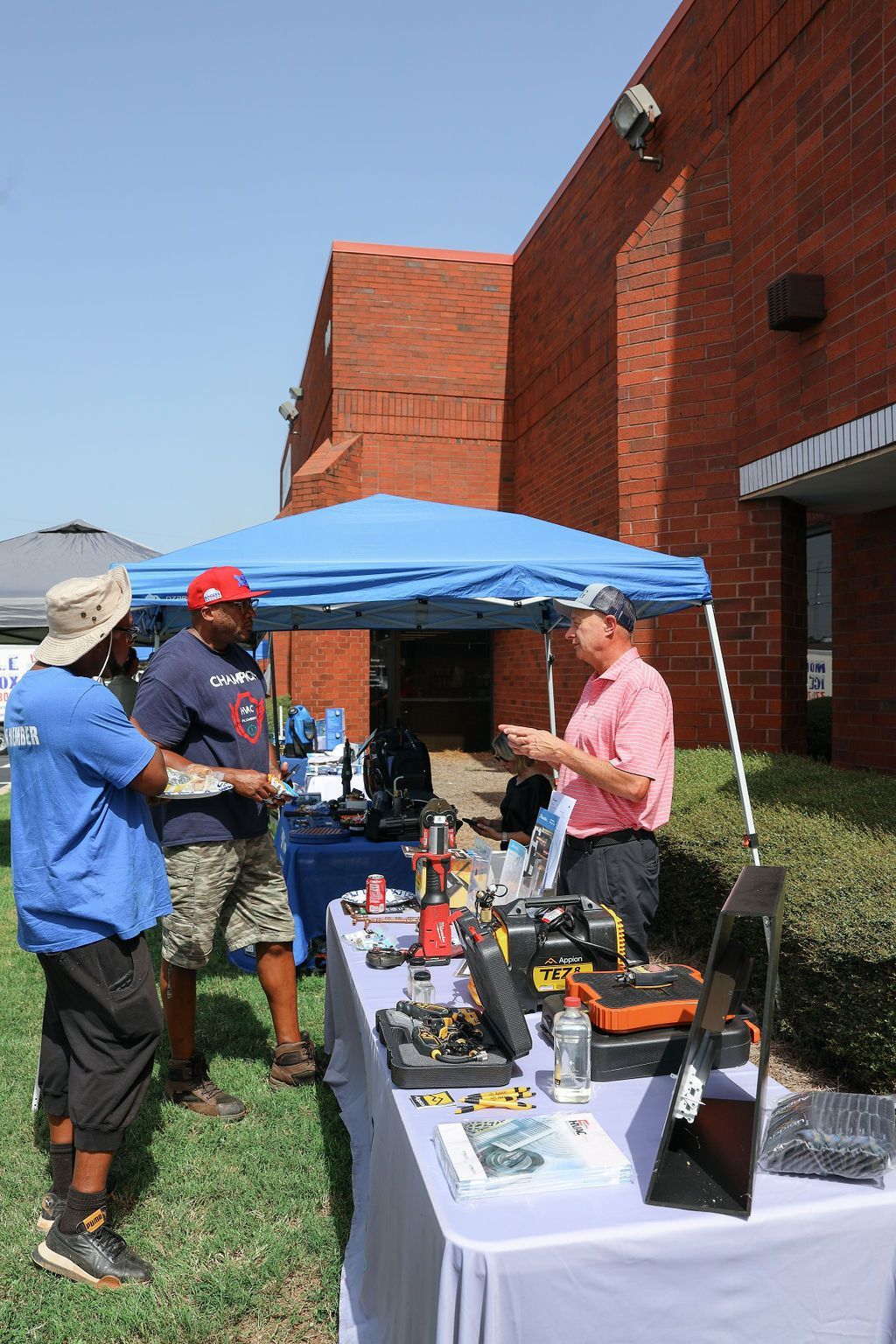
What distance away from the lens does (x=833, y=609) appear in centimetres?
792

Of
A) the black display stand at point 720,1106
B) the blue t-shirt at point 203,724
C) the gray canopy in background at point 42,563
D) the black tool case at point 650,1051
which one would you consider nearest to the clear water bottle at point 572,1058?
the black tool case at point 650,1051

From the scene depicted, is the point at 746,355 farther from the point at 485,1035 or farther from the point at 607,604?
the point at 485,1035

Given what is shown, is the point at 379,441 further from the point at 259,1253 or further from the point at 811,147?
the point at 259,1253

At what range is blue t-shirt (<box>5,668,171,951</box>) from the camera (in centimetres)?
251

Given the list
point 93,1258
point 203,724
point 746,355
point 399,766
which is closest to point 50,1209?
point 93,1258

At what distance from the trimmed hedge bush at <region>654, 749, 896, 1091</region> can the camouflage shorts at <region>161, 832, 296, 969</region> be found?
2033mm

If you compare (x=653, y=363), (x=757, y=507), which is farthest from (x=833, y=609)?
(x=653, y=363)

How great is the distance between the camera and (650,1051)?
2.12 metres

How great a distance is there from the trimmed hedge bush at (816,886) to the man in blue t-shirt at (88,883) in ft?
7.92

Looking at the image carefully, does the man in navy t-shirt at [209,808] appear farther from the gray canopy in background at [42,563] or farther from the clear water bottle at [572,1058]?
the gray canopy in background at [42,563]

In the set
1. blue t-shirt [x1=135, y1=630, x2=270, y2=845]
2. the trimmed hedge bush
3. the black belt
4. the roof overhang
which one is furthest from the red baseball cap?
the roof overhang

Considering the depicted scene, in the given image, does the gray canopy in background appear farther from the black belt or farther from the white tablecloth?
the white tablecloth

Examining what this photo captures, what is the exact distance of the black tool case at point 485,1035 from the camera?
2.09 meters

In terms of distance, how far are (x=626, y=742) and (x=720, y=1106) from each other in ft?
4.28
